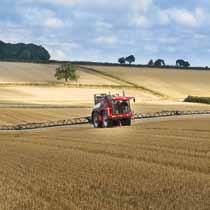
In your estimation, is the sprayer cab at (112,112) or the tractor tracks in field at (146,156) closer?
the tractor tracks in field at (146,156)

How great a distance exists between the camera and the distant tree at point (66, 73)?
12319 centimetres

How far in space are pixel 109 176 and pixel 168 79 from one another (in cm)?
11540

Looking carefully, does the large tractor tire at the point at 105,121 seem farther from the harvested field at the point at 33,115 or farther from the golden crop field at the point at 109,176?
the golden crop field at the point at 109,176

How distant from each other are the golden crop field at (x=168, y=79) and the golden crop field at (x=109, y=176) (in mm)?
83292

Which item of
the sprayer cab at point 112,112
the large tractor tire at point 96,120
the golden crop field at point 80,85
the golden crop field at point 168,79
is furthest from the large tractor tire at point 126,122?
the golden crop field at point 168,79

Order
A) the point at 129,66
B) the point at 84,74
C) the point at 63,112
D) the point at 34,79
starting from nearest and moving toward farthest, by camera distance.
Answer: the point at 63,112, the point at 34,79, the point at 84,74, the point at 129,66

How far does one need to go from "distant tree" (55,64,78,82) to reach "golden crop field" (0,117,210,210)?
99.3 m

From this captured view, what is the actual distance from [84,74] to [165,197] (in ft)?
398

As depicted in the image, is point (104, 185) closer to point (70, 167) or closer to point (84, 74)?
point (70, 167)

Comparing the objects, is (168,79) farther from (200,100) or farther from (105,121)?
(105,121)

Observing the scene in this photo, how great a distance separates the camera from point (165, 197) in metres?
12.4

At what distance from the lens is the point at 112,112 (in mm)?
39750

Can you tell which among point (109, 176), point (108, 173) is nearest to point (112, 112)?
point (108, 173)

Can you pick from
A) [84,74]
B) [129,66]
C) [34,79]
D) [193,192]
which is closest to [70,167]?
[193,192]
